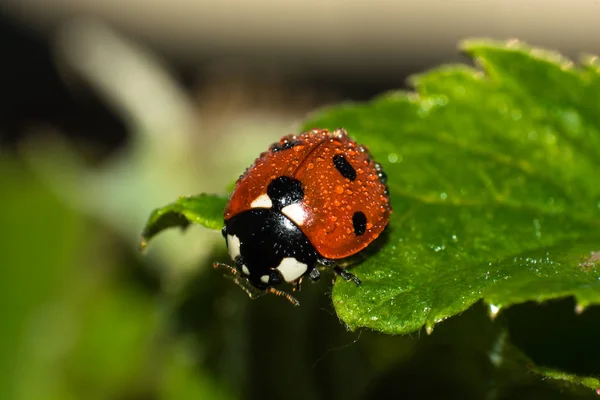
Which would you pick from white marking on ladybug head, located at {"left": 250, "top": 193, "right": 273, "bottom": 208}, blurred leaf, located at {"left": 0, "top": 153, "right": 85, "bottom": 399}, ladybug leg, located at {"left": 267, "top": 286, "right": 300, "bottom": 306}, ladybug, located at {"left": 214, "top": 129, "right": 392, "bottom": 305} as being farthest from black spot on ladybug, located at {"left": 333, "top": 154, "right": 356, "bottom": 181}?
blurred leaf, located at {"left": 0, "top": 153, "right": 85, "bottom": 399}

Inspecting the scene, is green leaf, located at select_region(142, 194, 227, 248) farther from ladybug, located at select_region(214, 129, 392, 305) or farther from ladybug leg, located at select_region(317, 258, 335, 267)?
ladybug leg, located at select_region(317, 258, 335, 267)

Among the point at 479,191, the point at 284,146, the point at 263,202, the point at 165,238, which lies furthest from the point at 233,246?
the point at 165,238

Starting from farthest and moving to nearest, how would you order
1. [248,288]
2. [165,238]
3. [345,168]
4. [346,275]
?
[165,238], [248,288], [345,168], [346,275]

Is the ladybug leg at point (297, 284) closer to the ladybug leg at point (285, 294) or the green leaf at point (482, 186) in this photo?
the ladybug leg at point (285, 294)

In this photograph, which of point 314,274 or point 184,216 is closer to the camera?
point 184,216

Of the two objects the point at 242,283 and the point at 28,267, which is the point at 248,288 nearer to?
the point at 242,283

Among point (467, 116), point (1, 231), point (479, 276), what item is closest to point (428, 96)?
point (467, 116)

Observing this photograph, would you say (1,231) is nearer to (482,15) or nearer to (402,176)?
(402,176)

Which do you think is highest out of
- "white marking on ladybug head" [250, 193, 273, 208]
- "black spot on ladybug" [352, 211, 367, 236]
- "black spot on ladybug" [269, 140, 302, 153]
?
"black spot on ladybug" [269, 140, 302, 153]
